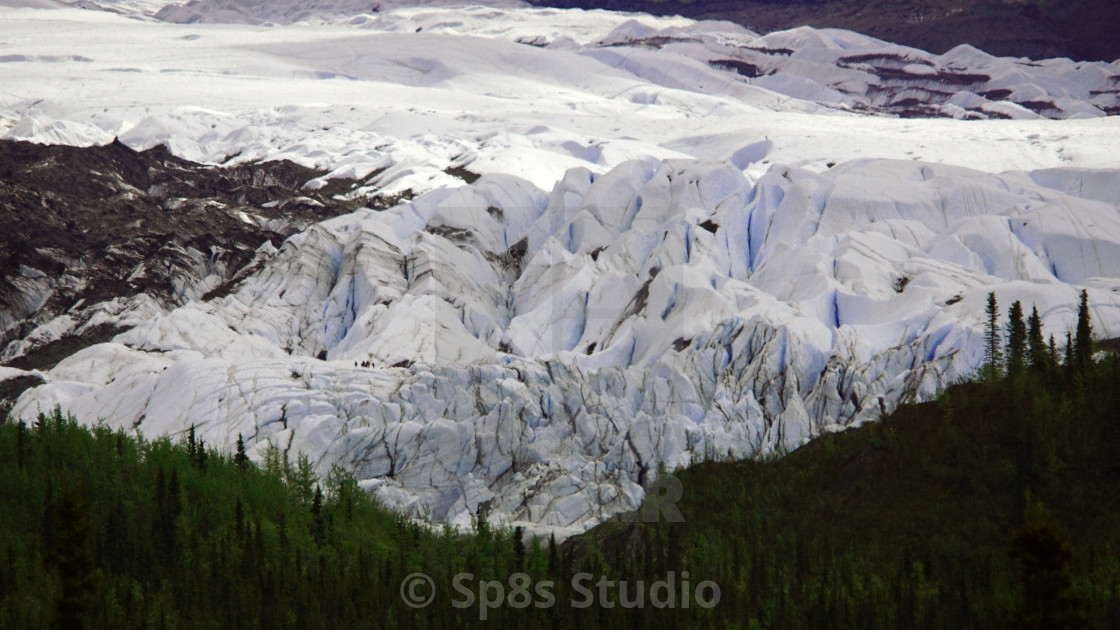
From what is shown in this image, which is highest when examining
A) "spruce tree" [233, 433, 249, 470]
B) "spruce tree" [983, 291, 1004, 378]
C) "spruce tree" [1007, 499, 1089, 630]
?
"spruce tree" [1007, 499, 1089, 630]

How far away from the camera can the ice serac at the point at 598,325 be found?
80.0 meters

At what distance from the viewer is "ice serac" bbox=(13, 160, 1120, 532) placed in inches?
3148

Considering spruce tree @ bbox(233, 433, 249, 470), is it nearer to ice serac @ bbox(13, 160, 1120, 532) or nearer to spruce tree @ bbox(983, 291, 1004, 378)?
ice serac @ bbox(13, 160, 1120, 532)

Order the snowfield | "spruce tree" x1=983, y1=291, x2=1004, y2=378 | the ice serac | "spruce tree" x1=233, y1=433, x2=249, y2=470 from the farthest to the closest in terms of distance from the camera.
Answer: the snowfield
the ice serac
"spruce tree" x1=983, y1=291, x2=1004, y2=378
"spruce tree" x1=233, y1=433, x2=249, y2=470

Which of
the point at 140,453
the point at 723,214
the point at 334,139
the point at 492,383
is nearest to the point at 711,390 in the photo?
the point at 492,383

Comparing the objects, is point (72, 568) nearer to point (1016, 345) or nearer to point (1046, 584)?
point (1046, 584)

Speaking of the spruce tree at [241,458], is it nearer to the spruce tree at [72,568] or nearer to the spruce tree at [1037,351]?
the spruce tree at [72,568]

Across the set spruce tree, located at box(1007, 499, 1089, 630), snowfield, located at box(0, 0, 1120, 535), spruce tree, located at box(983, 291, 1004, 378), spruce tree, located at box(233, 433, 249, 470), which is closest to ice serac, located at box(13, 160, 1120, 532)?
snowfield, located at box(0, 0, 1120, 535)

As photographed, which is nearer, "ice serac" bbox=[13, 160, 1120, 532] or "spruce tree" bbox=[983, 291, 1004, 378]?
"spruce tree" bbox=[983, 291, 1004, 378]

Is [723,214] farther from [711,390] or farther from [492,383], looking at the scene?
[492,383]

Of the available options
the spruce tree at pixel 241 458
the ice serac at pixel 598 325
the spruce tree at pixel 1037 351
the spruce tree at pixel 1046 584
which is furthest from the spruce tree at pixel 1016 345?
the spruce tree at pixel 241 458

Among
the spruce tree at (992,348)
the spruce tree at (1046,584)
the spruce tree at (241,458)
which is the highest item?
the spruce tree at (1046,584)

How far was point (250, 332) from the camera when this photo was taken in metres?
104

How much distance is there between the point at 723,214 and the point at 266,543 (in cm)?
6765
